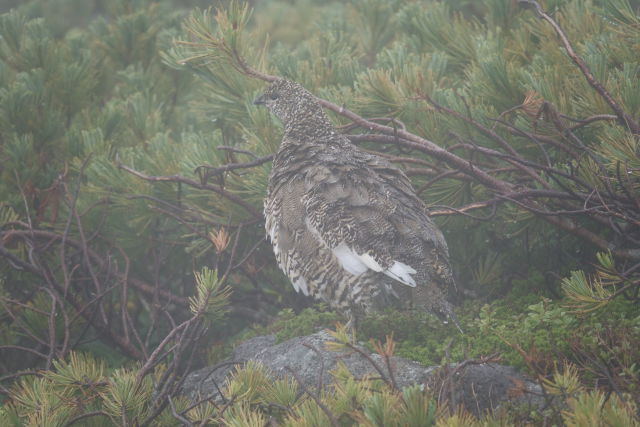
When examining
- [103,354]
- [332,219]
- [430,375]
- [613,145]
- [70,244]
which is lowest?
[103,354]

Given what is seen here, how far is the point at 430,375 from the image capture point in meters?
2.69

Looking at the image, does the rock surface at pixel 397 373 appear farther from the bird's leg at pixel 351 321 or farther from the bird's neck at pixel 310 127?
the bird's neck at pixel 310 127

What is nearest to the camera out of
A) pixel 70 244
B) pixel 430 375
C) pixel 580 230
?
pixel 430 375

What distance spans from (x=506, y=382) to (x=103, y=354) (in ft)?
7.96

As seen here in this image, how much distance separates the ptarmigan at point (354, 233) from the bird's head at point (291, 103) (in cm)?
23

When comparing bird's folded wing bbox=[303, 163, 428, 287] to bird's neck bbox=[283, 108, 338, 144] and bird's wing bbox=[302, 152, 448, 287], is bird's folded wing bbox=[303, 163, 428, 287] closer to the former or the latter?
bird's wing bbox=[302, 152, 448, 287]

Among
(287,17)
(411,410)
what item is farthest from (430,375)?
(287,17)

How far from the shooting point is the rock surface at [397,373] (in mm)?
2387

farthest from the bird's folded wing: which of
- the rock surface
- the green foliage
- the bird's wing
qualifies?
the rock surface

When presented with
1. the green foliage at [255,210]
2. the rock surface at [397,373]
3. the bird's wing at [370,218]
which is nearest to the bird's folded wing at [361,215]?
the bird's wing at [370,218]

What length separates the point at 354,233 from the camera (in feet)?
9.90

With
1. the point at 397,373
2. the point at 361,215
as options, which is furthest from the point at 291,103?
the point at 397,373

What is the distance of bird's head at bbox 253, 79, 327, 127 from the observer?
11.8 ft

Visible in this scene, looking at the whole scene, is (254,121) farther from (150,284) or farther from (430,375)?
(430,375)
